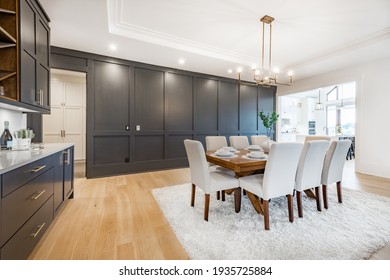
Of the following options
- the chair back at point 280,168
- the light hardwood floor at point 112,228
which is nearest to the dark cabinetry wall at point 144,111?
the light hardwood floor at point 112,228

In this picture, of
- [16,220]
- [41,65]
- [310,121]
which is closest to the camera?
[16,220]

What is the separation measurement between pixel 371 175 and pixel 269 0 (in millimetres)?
4412

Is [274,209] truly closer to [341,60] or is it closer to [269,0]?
[269,0]

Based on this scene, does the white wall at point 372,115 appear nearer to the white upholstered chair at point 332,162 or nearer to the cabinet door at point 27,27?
the white upholstered chair at point 332,162

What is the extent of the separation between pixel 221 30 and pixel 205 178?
265cm

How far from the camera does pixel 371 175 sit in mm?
4168

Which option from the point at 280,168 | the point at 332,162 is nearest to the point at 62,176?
the point at 280,168

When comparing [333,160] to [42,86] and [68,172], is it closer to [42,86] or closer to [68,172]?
[68,172]

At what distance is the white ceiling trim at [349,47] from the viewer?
323cm

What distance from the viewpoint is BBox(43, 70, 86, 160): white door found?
516cm

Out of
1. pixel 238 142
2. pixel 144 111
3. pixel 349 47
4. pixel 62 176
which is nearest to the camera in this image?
pixel 62 176

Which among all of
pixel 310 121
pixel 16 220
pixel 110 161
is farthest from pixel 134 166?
pixel 310 121

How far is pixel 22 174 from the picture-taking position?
50.5 inches

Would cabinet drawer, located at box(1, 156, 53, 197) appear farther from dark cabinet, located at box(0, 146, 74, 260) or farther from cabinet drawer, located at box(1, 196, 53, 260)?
cabinet drawer, located at box(1, 196, 53, 260)
